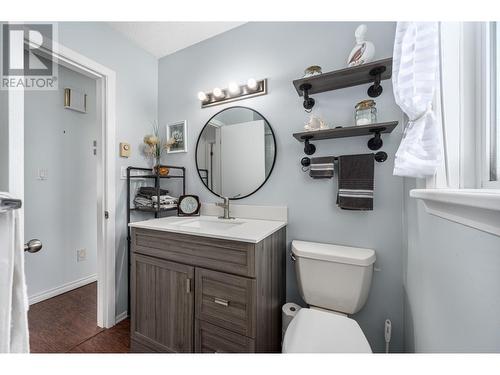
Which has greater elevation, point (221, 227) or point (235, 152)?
point (235, 152)

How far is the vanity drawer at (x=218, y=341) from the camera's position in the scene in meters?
0.97

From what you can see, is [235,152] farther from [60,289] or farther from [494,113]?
[60,289]

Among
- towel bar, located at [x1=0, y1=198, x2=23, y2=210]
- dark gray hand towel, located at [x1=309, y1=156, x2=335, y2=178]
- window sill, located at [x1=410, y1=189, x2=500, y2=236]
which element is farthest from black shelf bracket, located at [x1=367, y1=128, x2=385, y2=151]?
towel bar, located at [x1=0, y1=198, x2=23, y2=210]

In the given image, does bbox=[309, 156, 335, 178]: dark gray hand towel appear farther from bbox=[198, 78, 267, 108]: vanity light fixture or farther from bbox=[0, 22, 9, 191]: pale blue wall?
bbox=[0, 22, 9, 191]: pale blue wall

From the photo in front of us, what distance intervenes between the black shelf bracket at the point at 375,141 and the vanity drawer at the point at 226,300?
102 cm

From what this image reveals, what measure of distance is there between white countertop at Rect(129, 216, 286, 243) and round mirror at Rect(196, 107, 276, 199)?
24 cm

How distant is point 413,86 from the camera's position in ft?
2.01

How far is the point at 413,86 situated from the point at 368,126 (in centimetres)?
48

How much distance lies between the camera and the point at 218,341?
40.8 inches

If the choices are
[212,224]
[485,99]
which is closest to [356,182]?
[485,99]

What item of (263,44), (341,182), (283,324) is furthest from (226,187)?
(263,44)

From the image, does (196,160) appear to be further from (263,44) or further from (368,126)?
(368,126)

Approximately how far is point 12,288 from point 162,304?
2.73 feet

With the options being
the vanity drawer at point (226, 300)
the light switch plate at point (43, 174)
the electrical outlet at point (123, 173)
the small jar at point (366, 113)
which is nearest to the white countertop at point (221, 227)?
the vanity drawer at point (226, 300)
